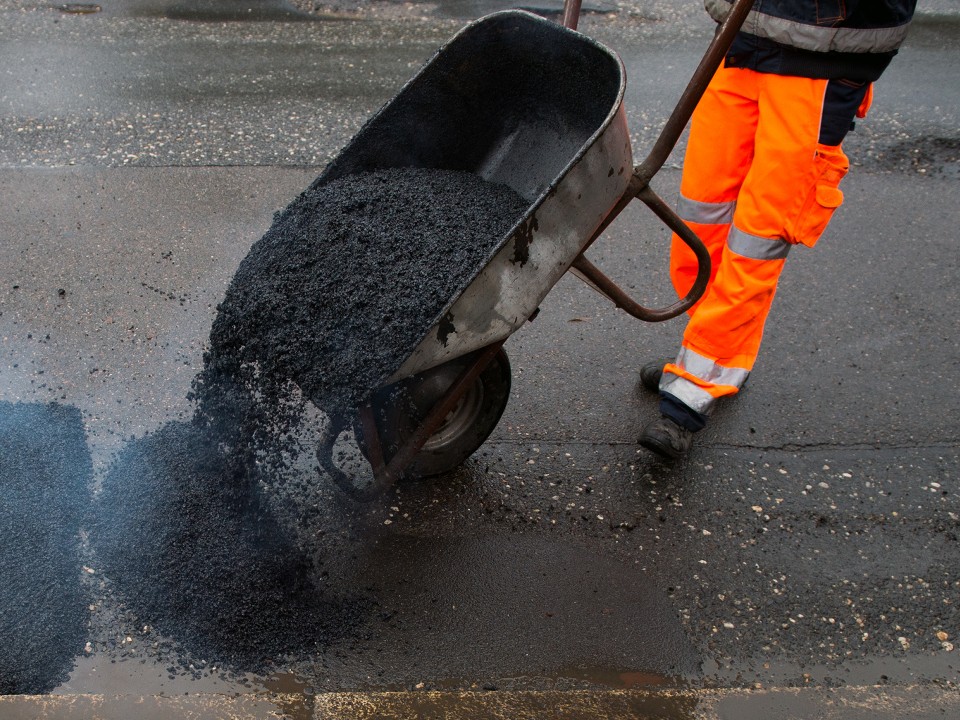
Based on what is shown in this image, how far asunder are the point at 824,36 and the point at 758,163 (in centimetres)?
43

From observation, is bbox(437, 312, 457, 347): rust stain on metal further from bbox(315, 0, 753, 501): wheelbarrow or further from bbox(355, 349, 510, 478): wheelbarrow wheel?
bbox(355, 349, 510, 478): wheelbarrow wheel

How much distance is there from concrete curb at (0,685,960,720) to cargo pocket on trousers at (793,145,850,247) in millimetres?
1474

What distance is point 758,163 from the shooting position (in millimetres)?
2971

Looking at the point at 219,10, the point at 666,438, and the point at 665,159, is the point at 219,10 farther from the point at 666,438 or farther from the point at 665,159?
the point at 665,159

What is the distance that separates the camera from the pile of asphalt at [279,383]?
2.40 m

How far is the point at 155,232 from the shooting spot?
4418mm

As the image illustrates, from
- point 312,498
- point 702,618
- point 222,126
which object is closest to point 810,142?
point 702,618

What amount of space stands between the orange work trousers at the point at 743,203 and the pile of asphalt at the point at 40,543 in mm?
2100

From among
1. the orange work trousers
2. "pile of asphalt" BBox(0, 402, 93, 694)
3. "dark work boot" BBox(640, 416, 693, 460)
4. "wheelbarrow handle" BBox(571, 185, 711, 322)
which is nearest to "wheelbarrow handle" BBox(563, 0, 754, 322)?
"wheelbarrow handle" BBox(571, 185, 711, 322)

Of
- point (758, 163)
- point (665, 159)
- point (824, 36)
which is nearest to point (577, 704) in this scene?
point (665, 159)

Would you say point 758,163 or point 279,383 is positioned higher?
point 758,163

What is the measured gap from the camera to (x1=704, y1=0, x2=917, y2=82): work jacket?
2.79m

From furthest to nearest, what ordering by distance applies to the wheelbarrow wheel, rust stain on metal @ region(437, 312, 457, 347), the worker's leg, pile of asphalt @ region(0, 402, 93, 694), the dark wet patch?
the dark wet patch → the worker's leg → the wheelbarrow wheel → pile of asphalt @ region(0, 402, 93, 694) → rust stain on metal @ region(437, 312, 457, 347)

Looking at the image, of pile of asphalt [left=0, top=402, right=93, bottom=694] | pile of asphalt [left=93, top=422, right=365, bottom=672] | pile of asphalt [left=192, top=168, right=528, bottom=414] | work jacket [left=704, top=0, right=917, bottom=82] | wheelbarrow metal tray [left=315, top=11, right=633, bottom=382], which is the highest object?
work jacket [left=704, top=0, right=917, bottom=82]
